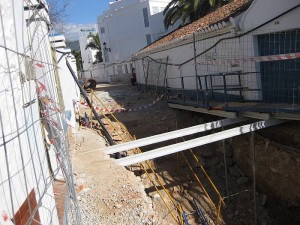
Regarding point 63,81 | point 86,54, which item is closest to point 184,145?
point 63,81

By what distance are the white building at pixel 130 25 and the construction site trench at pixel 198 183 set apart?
79.4 ft

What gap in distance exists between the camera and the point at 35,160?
272 cm

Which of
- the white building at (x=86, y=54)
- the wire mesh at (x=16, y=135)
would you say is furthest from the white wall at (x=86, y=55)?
the wire mesh at (x=16, y=135)

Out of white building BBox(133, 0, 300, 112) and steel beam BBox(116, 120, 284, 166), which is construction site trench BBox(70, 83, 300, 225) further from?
white building BBox(133, 0, 300, 112)

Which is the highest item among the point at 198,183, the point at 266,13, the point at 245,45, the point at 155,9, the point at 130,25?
the point at 155,9

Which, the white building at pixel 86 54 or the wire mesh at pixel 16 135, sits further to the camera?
the white building at pixel 86 54

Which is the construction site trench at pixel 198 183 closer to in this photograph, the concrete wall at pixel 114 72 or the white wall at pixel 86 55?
the concrete wall at pixel 114 72

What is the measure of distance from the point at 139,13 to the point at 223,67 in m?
25.7

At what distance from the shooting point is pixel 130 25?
34.9 metres

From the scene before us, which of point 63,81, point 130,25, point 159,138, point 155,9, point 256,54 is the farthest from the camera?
point 130,25

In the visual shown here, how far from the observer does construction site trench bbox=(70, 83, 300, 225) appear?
245 inches

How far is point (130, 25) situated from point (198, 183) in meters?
28.0

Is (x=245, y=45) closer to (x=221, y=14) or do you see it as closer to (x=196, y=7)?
(x=221, y=14)

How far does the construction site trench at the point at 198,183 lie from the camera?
6.23 meters
